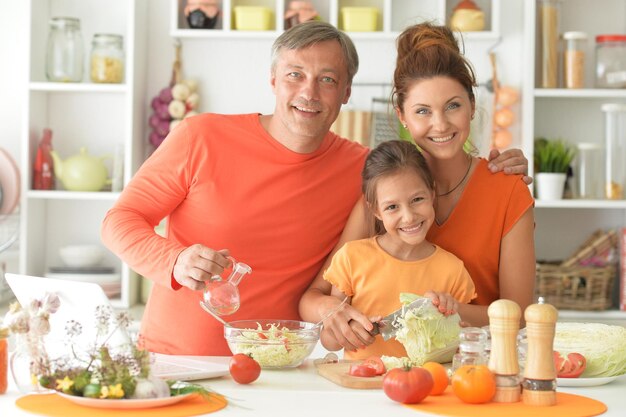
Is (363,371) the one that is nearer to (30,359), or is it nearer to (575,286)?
(30,359)

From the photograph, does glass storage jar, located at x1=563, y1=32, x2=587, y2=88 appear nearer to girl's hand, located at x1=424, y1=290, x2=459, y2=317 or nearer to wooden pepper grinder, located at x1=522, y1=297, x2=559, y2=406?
girl's hand, located at x1=424, y1=290, x2=459, y2=317

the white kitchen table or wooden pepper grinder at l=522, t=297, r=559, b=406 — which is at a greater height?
wooden pepper grinder at l=522, t=297, r=559, b=406

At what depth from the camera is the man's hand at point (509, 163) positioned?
234 cm

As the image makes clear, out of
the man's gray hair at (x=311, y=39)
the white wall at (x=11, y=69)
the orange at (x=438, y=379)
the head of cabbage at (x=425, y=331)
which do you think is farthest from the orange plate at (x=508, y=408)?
the white wall at (x=11, y=69)

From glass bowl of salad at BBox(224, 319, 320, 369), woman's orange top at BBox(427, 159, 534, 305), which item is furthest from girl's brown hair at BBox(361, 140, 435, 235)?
glass bowl of salad at BBox(224, 319, 320, 369)

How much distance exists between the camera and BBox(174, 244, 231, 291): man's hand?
1.94m

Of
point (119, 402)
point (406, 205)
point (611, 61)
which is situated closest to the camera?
point (119, 402)

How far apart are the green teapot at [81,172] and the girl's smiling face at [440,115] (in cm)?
198

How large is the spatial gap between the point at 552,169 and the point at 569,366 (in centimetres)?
205

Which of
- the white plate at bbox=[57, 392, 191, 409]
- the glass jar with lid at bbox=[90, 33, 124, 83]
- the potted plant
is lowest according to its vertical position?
the white plate at bbox=[57, 392, 191, 409]

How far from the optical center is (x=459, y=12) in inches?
152

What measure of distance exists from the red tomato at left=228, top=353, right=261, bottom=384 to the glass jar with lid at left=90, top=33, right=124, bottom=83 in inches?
92.3

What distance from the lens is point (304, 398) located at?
5.73 feet

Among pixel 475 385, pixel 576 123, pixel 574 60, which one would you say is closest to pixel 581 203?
pixel 576 123
